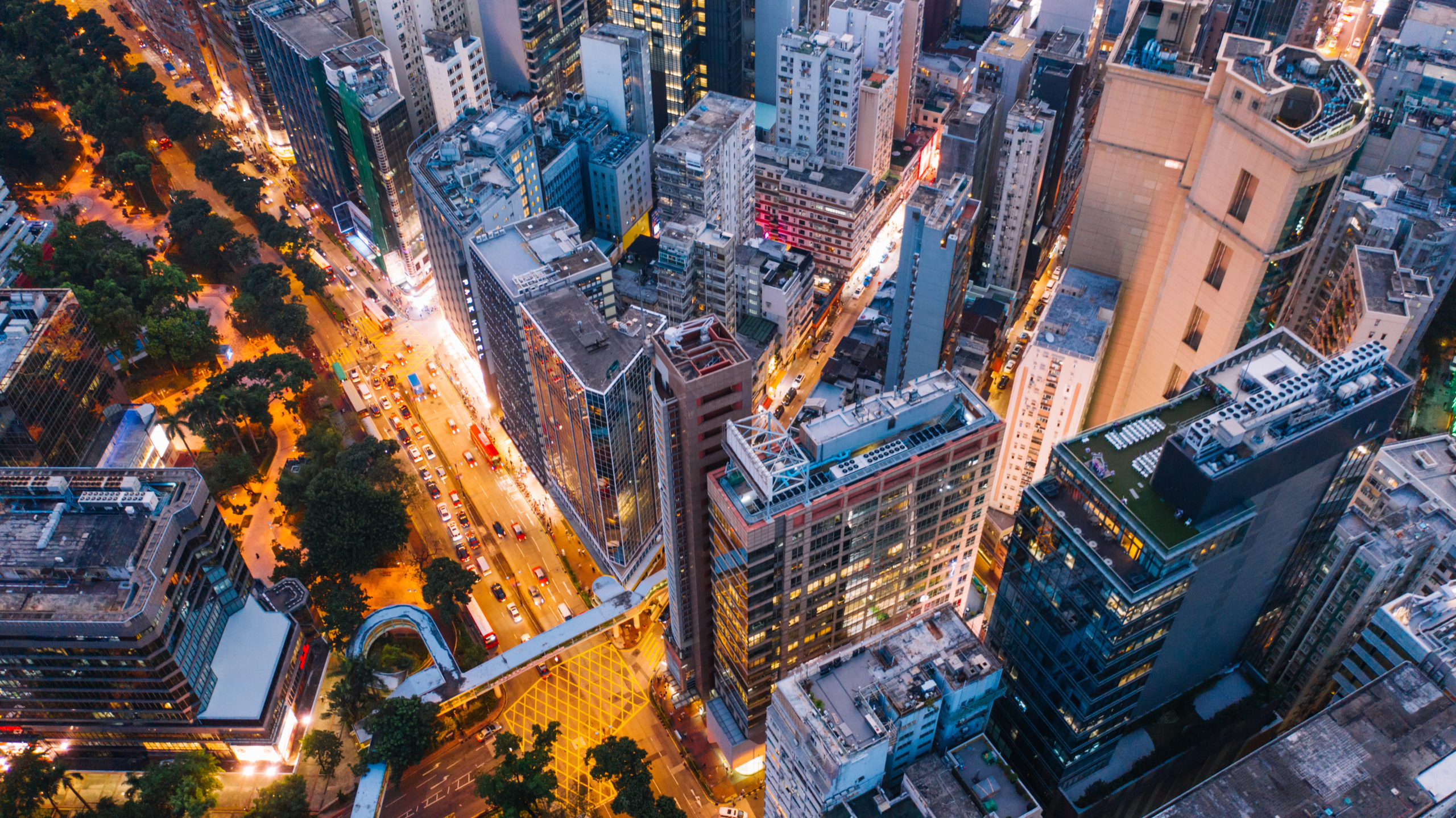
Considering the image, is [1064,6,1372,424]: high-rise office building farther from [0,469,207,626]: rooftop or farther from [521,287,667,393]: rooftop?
[0,469,207,626]: rooftop

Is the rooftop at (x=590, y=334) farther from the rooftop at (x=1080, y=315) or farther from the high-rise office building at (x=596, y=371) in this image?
the rooftop at (x=1080, y=315)

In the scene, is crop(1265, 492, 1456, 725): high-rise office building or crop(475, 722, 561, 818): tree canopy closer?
crop(1265, 492, 1456, 725): high-rise office building

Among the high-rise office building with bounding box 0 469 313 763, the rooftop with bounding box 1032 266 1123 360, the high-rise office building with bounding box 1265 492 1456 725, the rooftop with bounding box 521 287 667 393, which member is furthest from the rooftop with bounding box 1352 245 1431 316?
the high-rise office building with bounding box 0 469 313 763

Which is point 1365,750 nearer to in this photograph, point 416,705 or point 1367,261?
point 1367,261

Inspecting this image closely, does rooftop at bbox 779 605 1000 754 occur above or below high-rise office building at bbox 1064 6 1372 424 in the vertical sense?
below

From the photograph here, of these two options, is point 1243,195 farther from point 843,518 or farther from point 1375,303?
point 843,518

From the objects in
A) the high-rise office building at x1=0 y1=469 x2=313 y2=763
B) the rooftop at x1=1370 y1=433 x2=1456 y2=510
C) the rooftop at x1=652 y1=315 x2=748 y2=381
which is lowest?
the high-rise office building at x1=0 y1=469 x2=313 y2=763

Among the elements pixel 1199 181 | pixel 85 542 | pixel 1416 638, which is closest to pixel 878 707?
pixel 1416 638
